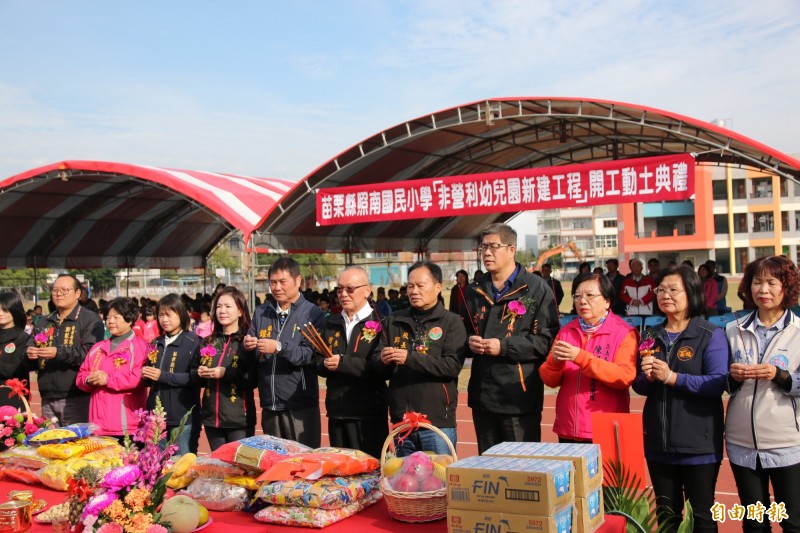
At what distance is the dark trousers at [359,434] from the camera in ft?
13.3

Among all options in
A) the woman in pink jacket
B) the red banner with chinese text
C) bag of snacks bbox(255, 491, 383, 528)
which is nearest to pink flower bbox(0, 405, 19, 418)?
the woman in pink jacket

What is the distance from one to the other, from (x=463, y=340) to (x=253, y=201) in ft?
34.1

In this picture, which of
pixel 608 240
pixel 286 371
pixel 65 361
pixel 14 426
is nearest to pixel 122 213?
pixel 65 361

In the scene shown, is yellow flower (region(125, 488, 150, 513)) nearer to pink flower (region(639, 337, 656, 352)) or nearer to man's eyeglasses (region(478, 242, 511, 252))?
man's eyeglasses (region(478, 242, 511, 252))

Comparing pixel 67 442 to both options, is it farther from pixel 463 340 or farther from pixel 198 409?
pixel 463 340

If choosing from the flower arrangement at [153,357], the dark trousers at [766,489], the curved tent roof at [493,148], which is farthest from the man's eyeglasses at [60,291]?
the curved tent roof at [493,148]

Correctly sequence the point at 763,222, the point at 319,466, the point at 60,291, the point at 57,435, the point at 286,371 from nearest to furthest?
the point at 319,466, the point at 57,435, the point at 286,371, the point at 60,291, the point at 763,222

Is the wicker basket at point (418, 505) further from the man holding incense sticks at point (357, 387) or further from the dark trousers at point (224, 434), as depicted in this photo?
the dark trousers at point (224, 434)

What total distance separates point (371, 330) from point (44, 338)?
2520mm

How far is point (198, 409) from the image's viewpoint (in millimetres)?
4727

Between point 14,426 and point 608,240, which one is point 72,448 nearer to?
point 14,426

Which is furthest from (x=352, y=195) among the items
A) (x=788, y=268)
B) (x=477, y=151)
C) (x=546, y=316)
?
(x=788, y=268)

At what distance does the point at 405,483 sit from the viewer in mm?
2652

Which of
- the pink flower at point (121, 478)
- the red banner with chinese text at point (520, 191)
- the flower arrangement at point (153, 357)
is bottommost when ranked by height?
the pink flower at point (121, 478)
